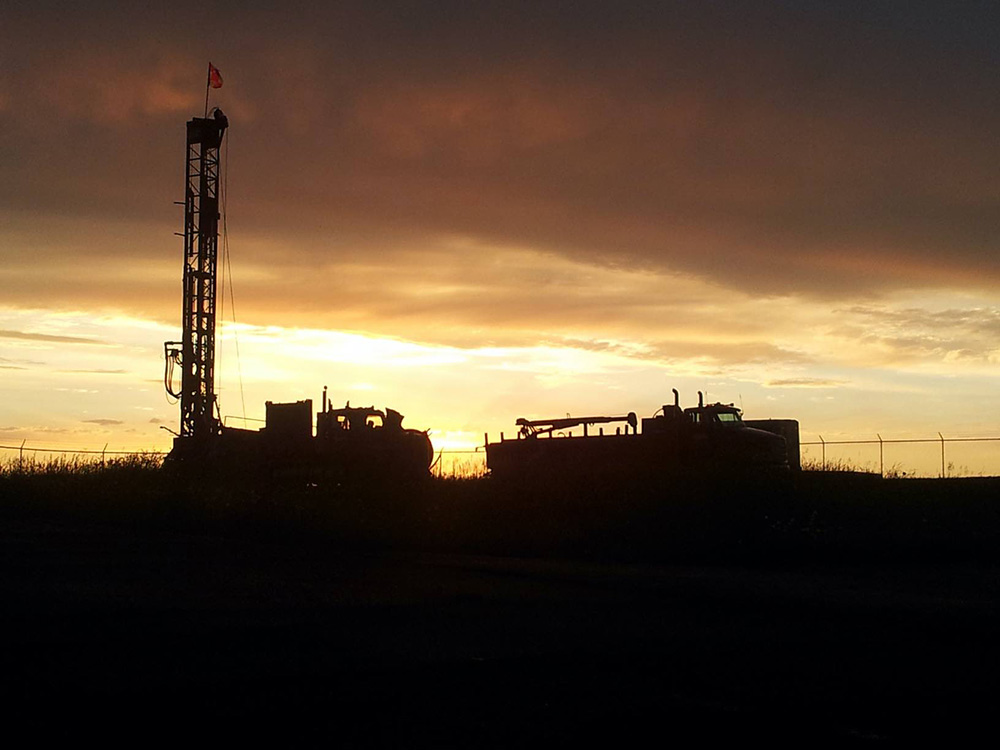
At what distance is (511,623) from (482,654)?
1.91 meters

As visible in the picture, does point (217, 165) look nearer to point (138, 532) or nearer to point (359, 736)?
point (138, 532)

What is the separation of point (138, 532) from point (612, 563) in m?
10.8

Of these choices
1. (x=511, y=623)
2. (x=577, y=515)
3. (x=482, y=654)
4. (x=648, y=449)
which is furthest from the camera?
(x=648, y=449)

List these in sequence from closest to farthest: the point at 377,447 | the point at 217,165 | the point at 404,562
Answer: the point at 404,562 → the point at 377,447 → the point at 217,165

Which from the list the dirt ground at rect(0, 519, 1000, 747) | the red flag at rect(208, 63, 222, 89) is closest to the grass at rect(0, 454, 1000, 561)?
the dirt ground at rect(0, 519, 1000, 747)

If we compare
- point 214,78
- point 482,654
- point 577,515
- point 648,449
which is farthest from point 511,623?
point 214,78

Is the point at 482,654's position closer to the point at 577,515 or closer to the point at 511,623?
the point at 511,623

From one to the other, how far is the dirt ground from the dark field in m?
0.04

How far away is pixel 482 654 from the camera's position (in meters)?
10.3

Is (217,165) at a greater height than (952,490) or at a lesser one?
greater

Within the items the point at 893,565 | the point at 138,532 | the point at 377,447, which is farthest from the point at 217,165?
the point at 893,565

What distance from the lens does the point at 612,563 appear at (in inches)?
779

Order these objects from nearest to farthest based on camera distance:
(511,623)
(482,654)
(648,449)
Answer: (482,654)
(511,623)
(648,449)

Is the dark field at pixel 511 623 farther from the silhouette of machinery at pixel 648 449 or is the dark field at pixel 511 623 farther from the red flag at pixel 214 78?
the red flag at pixel 214 78
